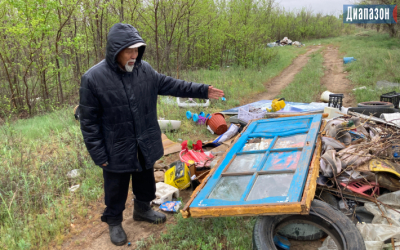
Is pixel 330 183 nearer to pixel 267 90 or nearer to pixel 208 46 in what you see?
pixel 267 90

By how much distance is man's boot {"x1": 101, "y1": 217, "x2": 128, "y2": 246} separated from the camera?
2.83 metres

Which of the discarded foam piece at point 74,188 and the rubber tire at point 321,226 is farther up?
the rubber tire at point 321,226

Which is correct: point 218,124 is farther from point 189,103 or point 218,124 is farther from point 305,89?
point 305,89

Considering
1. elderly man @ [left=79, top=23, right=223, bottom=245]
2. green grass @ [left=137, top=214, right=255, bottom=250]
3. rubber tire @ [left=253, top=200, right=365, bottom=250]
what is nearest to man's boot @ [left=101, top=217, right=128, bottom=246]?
elderly man @ [left=79, top=23, right=223, bottom=245]

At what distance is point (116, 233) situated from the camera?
285 cm

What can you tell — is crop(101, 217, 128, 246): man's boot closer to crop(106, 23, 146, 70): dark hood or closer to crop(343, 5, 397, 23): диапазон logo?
crop(106, 23, 146, 70): dark hood

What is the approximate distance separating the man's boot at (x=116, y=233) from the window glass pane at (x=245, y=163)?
4.26ft

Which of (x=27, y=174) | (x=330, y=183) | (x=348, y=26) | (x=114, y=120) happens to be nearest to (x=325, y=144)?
(x=330, y=183)

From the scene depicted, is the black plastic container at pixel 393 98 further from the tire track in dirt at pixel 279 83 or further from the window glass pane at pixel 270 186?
the window glass pane at pixel 270 186

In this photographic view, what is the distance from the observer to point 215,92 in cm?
291

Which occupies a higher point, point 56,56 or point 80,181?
point 56,56

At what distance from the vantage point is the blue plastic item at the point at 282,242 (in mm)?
2617

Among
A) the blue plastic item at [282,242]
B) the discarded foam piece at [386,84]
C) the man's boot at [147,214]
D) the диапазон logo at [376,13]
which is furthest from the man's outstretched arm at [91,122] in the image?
the диапазон logo at [376,13]

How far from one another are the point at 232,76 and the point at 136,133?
940cm
